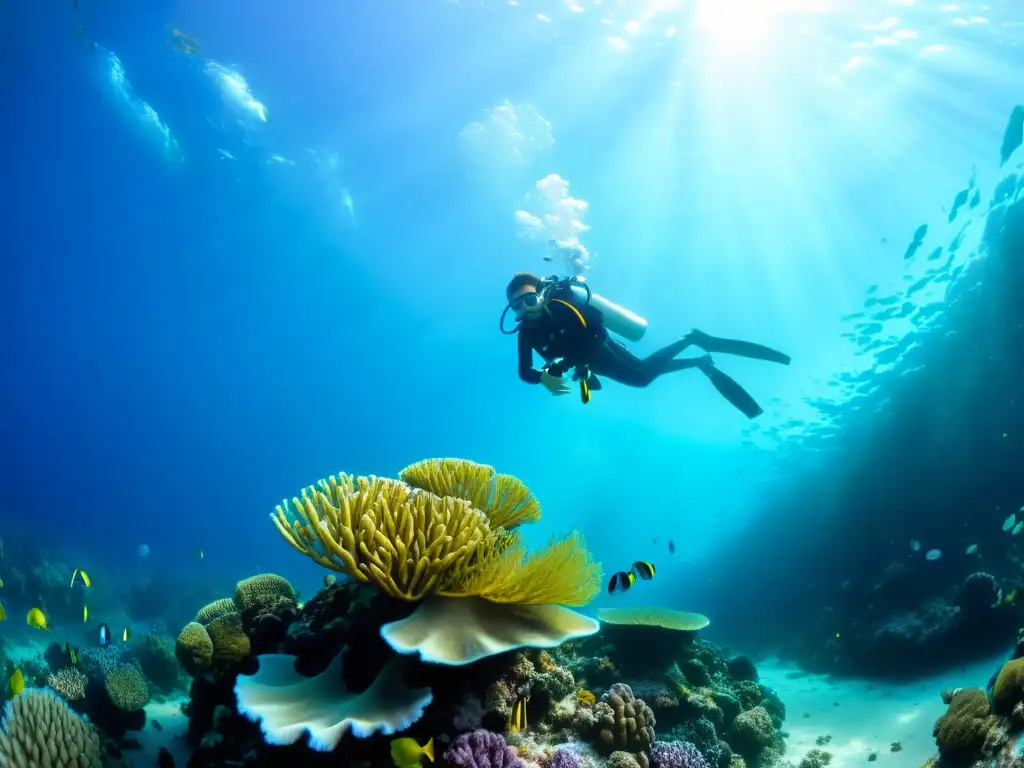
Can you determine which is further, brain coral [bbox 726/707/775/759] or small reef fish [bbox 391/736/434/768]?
brain coral [bbox 726/707/775/759]

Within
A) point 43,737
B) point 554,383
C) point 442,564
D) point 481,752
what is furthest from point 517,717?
point 554,383

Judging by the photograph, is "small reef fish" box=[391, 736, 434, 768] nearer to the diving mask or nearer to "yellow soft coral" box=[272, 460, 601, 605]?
"yellow soft coral" box=[272, 460, 601, 605]

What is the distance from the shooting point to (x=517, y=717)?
10.7 ft

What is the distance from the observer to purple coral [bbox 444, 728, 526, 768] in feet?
8.68

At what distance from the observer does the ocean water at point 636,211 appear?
18.6 m

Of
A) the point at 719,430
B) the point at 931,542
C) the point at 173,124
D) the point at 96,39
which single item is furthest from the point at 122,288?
the point at 931,542

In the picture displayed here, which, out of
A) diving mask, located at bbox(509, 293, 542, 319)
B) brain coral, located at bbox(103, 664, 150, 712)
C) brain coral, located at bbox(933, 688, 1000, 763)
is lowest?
brain coral, located at bbox(933, 688, 1000, 763)

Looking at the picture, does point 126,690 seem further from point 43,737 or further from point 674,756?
point 674,756

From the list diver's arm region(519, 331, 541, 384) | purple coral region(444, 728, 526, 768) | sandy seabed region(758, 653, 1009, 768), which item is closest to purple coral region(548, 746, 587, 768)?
purple coral region(444, 728, 526, 768)

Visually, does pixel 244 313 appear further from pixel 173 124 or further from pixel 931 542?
pixel 931 542

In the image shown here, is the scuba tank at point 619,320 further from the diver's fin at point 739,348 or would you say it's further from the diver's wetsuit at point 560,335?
the diver's wetsuit at point 560,335

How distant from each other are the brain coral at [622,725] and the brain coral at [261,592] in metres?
3.20

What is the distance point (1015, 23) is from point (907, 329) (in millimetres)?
12315

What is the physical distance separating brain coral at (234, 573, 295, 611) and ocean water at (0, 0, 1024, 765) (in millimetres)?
3262
